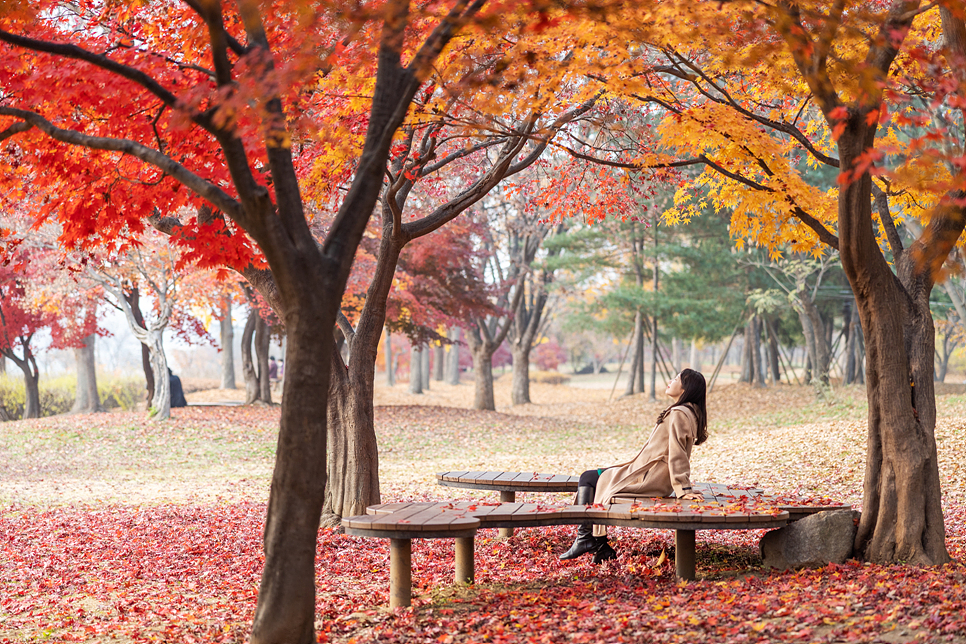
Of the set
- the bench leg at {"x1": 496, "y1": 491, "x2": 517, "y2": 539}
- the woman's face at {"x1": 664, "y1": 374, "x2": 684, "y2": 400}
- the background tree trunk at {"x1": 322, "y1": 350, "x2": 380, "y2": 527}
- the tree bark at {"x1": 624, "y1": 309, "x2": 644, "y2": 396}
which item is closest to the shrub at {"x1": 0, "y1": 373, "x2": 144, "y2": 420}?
the tree bark at {"x1": 624, "y1": 309, "x2": 644, "y2": 396}

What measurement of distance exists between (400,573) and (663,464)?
6.56 feet

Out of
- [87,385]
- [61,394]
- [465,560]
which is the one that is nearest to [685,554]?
[465,560]

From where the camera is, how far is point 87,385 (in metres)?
23.2

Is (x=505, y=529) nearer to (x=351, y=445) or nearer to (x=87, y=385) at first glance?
(x=351, y=445)

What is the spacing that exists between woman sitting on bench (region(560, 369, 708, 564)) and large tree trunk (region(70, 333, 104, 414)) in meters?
20.5

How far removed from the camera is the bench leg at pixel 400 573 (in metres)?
4.83

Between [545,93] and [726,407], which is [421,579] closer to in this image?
[545,93]

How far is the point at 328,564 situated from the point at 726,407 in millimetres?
18290

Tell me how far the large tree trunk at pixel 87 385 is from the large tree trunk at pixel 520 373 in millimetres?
12205

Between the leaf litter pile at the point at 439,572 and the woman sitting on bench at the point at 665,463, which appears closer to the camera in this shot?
the leaf litter pile at the point at 439,572

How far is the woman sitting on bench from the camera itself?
5602mm

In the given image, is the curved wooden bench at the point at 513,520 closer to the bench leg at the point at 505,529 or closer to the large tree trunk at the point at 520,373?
the bench leg at the point at 505,529

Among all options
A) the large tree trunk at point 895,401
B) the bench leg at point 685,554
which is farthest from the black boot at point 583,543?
the large tree trunk at point 895,401

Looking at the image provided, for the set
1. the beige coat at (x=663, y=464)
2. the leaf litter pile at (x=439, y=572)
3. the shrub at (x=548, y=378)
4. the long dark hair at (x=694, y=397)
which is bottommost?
the leaf litter pile at (x=439, y=572)
